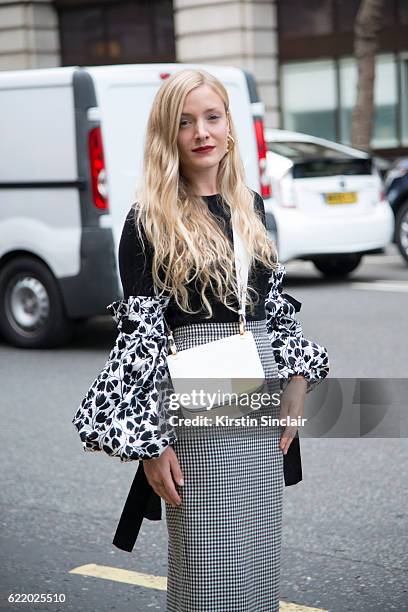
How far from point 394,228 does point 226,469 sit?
1049 centimetres

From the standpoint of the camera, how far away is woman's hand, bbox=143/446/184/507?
274 cm

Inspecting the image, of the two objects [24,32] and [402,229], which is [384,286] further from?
[24,32]

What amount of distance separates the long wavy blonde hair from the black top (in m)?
0.01

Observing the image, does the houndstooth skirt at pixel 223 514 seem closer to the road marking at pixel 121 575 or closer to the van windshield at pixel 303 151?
the road marking at pixel 121 575

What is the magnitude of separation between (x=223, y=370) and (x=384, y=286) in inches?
357

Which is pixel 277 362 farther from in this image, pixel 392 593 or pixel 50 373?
pixel 50 373

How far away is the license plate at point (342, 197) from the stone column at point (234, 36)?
12.9 m

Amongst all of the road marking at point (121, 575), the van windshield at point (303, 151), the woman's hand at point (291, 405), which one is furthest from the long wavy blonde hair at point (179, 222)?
the van windshield at point (303, 151)

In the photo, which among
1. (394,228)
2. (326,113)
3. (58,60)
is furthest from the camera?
(58,60)

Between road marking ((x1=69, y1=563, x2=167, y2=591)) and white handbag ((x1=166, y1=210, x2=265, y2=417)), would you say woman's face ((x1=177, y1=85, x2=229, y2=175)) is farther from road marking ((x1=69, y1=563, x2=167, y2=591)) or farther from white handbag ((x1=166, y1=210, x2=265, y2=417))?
road marking ((x1=69, y1=563, x2=167, y2=591))

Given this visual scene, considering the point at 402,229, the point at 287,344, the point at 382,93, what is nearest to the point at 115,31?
the point at 382,93

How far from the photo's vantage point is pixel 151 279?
2781 millimetres

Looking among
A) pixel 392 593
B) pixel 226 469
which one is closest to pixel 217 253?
pixel 226 469

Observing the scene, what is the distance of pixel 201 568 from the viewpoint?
278 cm
